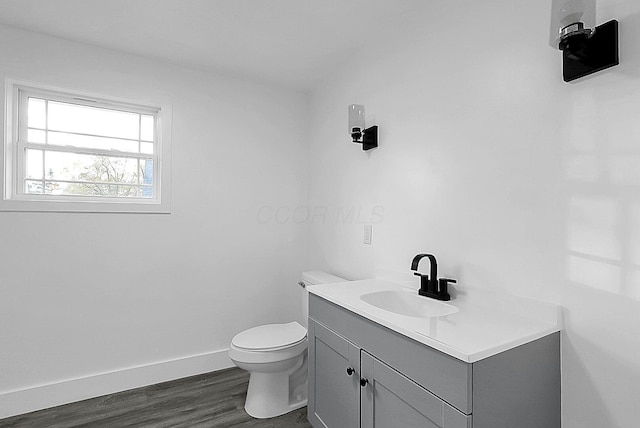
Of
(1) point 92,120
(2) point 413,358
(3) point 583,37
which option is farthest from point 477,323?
(1) point 92,120

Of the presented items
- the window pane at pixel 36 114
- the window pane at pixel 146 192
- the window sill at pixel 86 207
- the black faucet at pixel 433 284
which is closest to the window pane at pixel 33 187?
the window sill at pixel 86 207

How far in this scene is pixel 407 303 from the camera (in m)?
1.77

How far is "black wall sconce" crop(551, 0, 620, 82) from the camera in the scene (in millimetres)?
1061

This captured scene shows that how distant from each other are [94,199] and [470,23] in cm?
259

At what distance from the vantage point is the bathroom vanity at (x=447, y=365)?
41.2 inches

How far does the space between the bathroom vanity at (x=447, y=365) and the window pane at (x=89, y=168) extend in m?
1.90

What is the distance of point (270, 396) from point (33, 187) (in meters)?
2.11

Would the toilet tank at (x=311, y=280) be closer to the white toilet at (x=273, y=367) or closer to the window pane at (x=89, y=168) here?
the white toilet at (x=273, y=367)

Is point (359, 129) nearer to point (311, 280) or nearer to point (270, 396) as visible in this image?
point (311, 280)

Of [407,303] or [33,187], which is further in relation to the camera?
[33,187]

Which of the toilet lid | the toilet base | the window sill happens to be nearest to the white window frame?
the window sill

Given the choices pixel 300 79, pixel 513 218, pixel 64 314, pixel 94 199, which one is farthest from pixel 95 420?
pixel 300 79

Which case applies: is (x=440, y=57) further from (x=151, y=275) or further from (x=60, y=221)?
(x=60, y=221)

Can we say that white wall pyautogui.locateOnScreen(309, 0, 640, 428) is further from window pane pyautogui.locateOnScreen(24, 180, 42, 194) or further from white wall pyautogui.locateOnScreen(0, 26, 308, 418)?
window pane pyautogui.locateOnScreen(24, 180, 42, 194)
